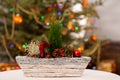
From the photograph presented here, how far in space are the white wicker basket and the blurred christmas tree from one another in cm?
237

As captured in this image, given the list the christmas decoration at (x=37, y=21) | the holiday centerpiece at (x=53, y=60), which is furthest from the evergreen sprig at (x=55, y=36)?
the christmas decoration at (x=37, y=21)

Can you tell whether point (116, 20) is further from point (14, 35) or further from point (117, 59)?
point (14, 35)

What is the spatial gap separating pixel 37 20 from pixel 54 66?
2.49m

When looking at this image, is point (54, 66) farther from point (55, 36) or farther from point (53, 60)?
point (55, 36)

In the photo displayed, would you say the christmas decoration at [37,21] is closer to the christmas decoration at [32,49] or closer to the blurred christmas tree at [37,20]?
the blurred christmas tree at [37,20]

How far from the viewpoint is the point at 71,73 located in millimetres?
2006

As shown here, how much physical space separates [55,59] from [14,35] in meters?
2.68

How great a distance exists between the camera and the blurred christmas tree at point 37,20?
4.46 meters

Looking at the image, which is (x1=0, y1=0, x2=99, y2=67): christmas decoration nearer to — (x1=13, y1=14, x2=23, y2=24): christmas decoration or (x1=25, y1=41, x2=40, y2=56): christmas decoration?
(x1=13, y1=14, x2=23, y2=24): christmas decoration

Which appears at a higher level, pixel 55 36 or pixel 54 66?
pixel 55 36

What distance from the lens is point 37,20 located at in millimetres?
4430

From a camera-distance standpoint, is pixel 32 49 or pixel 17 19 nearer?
pixel 32 49

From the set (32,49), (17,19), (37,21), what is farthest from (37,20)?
(32,49)

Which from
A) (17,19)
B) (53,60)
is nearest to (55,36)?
(53,60)
